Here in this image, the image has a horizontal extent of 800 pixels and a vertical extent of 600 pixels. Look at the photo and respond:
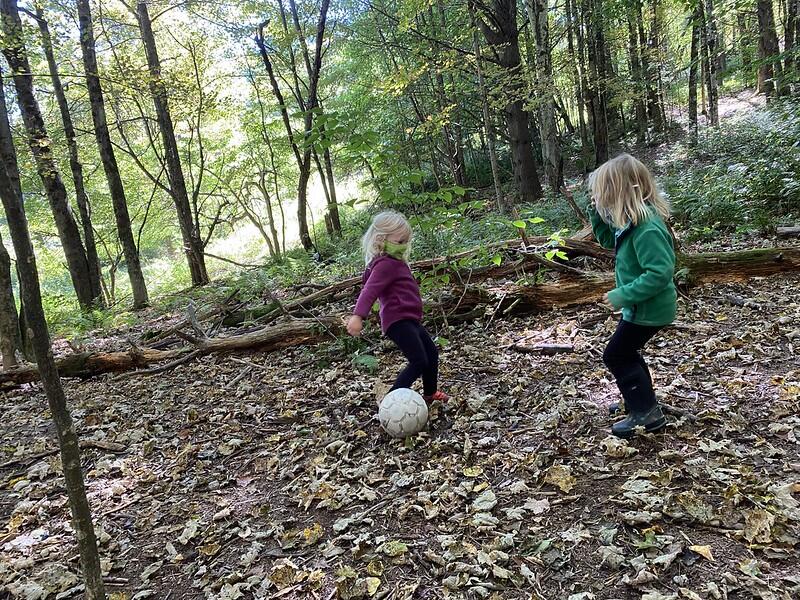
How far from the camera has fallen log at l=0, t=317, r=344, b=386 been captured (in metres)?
6.63

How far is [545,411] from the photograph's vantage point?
4.02 meters

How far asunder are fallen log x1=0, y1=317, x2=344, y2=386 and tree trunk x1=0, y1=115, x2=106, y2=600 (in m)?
4.11

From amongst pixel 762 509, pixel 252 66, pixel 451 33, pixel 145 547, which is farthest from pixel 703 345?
pixel 252 66

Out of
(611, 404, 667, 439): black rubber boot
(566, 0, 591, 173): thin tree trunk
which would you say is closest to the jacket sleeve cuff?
(611, 404, 667, 439): black rubber boot

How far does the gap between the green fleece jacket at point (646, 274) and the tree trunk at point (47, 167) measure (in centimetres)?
877

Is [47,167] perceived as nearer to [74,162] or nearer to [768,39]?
[74,162]

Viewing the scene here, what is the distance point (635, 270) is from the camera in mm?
3211

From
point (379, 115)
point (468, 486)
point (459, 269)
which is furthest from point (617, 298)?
point (379, 115)

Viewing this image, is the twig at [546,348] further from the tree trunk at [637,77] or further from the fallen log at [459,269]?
the tree trunk at [637,77]

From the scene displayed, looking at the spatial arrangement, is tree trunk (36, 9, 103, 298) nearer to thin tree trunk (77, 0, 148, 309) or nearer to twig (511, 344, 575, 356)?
thin tree trunk (77, 0, 148, 309)

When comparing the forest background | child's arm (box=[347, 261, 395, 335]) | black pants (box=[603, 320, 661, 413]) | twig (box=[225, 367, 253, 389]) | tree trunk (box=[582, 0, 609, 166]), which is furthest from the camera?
tree trunk (box=[582, 0, 609, 166])

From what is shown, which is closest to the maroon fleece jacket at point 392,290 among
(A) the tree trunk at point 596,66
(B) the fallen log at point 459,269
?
(B) the fallen log at point 459,269

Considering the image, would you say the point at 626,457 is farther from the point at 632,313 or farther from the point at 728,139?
the point at 728,139

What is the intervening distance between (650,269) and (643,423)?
44.0 inches
